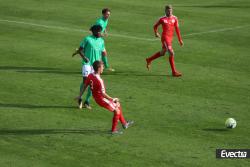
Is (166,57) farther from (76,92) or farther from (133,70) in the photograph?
(76,92)

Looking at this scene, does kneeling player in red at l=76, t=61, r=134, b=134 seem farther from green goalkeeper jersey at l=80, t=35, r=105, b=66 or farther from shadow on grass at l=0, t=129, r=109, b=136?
green goalkeeper jersey at l=80, t=35, r=105, b=66

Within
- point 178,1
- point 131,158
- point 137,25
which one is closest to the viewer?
point 131,158

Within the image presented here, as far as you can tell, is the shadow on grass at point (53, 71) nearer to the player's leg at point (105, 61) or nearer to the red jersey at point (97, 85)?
the player's leg at point (105, 61)

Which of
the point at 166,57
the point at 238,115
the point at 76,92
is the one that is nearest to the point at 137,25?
the point at 166,57

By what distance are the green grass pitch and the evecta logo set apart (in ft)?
0.59

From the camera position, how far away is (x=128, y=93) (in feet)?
64.2

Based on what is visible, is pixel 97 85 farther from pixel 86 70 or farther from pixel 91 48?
pixel 91 48

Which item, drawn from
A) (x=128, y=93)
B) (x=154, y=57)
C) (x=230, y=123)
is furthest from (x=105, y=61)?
(x=230, y=123)

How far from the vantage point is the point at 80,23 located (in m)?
32.0

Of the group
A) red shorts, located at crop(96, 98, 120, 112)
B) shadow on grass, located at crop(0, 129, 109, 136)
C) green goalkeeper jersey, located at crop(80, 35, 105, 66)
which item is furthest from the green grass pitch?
green goalkeeper jersey, located at crop(80, 35, 105, 66)

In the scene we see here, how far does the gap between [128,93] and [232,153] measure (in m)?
6.00

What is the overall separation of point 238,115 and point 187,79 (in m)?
4.27

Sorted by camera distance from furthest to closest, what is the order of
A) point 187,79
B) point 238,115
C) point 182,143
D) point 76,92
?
point 187,79 → point 76,92 → point 238,115 → point 182,143

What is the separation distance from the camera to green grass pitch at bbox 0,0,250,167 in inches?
565
